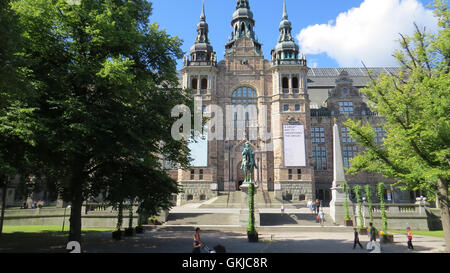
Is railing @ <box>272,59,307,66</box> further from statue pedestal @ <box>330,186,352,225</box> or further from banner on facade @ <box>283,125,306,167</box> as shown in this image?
statue pedestal @ <box>330,186,352,225</box>

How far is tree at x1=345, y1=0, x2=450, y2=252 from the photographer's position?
1259 cm

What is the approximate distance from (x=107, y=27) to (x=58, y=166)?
21.5 ft

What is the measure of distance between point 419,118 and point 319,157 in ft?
116

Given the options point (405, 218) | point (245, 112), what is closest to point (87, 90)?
point (405, 218)

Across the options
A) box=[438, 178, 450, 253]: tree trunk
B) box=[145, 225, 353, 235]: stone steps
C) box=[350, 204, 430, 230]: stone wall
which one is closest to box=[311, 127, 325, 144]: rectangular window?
box=[350, 204, 430, 230]: stone wall

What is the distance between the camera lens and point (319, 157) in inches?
1902

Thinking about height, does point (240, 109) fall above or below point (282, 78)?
below

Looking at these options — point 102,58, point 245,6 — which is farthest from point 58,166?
point 245,6

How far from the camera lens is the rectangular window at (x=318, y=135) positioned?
4891 centimetres

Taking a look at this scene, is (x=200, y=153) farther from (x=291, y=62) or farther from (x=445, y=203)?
(x=445, y=203)

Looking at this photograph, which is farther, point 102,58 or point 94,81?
point 102,58

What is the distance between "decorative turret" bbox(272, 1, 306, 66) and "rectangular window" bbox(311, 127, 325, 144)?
11153 mm

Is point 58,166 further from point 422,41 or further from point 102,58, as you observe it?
point 422,41

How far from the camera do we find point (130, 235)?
786 inches
